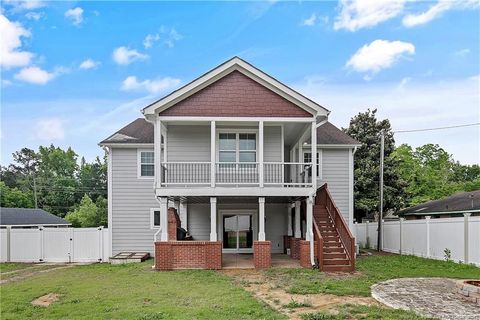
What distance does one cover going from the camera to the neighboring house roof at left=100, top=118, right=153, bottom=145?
18480 millimetres

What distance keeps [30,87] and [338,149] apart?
72.5 ft

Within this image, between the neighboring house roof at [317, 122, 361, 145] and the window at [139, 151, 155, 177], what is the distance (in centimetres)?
791

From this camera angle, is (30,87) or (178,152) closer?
(178,152)

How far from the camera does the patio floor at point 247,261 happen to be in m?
14.2

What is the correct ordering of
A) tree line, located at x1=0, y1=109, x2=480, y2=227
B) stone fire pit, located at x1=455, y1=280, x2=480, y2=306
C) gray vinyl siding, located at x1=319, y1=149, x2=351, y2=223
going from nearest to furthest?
stone fire pit, located at x1=455, y1=280, x2=480, y2=306 < gray vinyl siding, located at x1=319, y1=149, x2=351, y2=223 < tree line, located at x1=0, y1=109, x2=480, y2=227

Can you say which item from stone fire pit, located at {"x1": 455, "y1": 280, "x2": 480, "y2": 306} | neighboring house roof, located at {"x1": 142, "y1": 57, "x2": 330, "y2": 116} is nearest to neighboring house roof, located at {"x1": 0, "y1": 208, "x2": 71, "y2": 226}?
neighboring house roof, located at {"x1": 142, "y1": 57, "x2": 330, "y2": 116}

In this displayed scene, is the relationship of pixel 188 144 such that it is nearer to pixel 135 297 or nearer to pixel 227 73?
pixel 227 73

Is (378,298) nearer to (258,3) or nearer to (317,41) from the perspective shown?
(258,3)

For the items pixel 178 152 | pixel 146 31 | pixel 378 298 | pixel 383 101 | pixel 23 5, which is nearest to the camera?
pixel 378 298

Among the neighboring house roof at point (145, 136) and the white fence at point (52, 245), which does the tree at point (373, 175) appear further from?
the white fence at point (52, 245)

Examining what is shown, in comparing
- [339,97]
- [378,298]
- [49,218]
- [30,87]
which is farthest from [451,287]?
[49,218]

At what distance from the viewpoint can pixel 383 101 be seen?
3312 centimetres

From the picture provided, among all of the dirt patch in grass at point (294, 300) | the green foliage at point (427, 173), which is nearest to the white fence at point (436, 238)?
the dirt patch in grass at point (294, 300)

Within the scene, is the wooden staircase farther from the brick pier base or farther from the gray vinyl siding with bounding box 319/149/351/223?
the brick pier base
